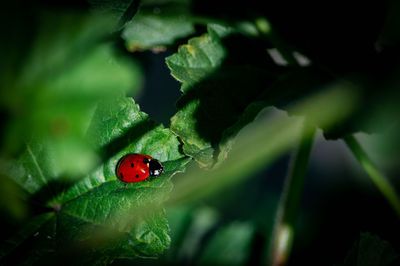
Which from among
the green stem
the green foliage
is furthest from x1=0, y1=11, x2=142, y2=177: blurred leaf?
the green stem

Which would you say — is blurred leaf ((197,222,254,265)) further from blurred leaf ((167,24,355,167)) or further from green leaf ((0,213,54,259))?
green leaf ((0,213,54,259))

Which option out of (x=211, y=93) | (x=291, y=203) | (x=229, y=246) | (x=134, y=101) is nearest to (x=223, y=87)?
(x=211, y=93)

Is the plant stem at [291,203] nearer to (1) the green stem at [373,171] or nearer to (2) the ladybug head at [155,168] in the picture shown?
(1) the green stem at [373,171]

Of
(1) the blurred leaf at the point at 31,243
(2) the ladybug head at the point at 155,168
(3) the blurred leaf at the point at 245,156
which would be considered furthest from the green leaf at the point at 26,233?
(3) the blurred leaf at the point at 245,156

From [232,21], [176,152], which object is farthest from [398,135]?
[176,152]

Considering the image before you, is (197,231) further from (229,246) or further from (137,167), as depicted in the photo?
(137,167)

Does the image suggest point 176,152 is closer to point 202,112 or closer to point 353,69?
point 202,112
